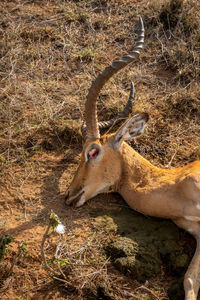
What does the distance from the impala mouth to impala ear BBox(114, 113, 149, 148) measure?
826 millimetres

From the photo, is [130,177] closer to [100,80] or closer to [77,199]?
[77,199]

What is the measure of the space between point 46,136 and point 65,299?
335cm

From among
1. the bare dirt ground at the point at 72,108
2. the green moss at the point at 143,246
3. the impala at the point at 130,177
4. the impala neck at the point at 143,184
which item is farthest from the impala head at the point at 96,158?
the green moss at the point at 143,246

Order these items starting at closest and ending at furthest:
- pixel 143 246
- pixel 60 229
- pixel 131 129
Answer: pixel 143 246 < pixel 60 229 < pixel 131 129

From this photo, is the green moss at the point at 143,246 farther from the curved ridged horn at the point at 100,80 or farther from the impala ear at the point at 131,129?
the curved ridged horn at the point at 100,80

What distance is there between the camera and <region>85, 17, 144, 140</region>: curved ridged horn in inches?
220

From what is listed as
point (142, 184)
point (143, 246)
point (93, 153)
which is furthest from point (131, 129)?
point (143, 246)

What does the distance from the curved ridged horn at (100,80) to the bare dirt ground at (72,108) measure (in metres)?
1.07

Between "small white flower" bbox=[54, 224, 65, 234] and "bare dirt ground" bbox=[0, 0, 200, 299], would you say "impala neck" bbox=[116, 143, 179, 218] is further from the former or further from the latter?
"small white flower" bbox=[54, 224, 65, 234]

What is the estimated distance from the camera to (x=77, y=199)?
19.5 ft

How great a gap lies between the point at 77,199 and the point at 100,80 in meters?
1.66

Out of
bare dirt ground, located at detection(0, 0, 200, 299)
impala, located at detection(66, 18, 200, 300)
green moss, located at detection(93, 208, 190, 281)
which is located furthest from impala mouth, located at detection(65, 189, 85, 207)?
green moss, located at detection(93, 208, 190, 281)

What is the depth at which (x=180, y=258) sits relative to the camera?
207 inches

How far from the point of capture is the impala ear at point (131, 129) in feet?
19.5
